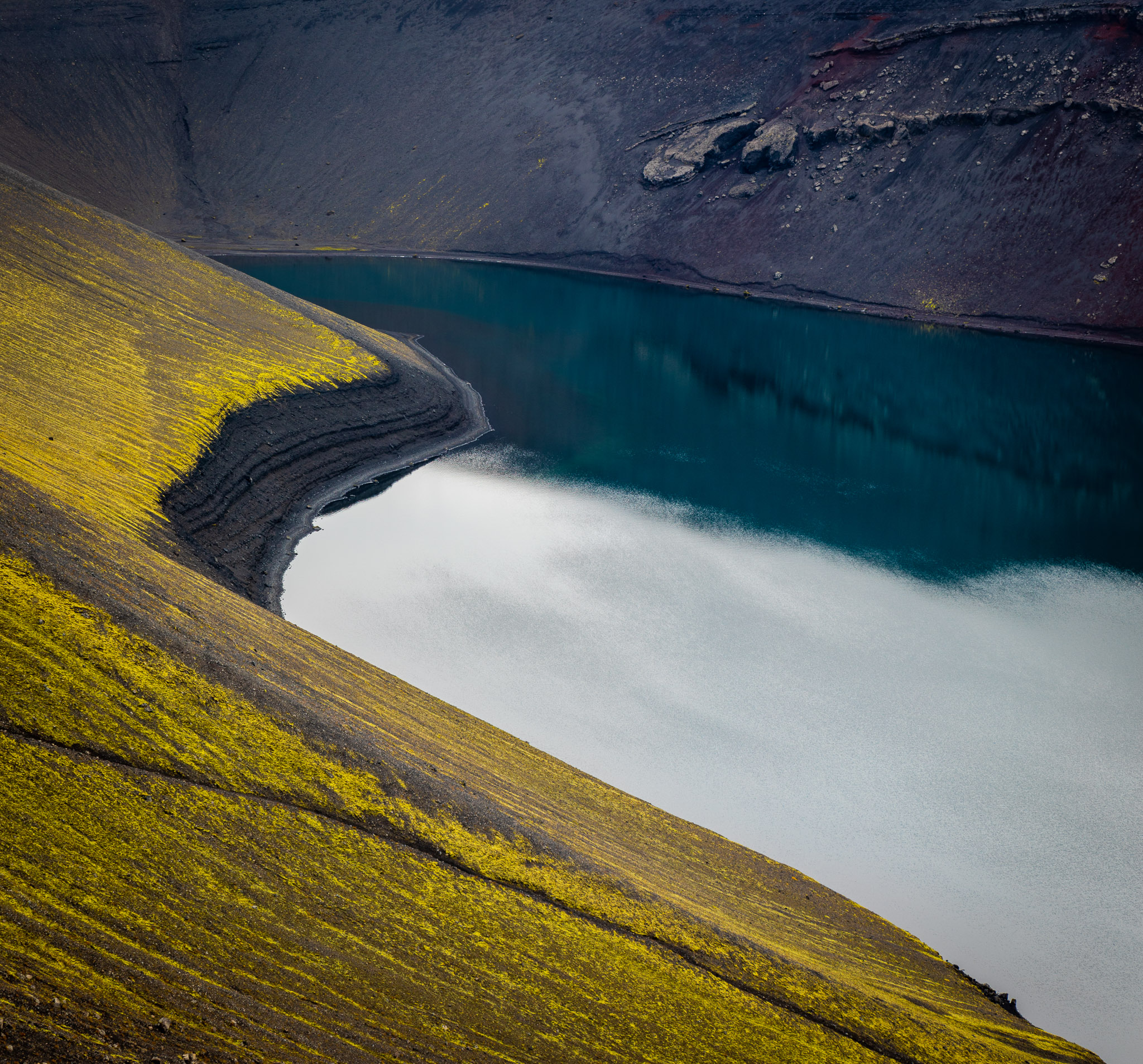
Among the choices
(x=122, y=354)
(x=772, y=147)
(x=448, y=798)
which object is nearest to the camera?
(x=448, y=798)

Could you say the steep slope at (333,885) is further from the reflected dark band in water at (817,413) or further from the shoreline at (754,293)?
the shoreline at (754,293)

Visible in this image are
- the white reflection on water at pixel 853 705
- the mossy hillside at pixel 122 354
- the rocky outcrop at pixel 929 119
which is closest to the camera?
the white reflection on water at pixel 853 705

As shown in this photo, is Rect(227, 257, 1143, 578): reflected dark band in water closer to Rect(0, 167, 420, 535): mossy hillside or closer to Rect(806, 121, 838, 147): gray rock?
Rect(0, 167, 420, 535): mossy hillside

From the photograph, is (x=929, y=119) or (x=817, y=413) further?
(x=929, y=119)

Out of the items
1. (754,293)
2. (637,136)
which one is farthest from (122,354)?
(637,136)

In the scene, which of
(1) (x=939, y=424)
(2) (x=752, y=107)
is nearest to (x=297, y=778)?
(1) (x=939, y=424)

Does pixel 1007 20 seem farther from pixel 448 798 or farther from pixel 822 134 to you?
pixel 448 798

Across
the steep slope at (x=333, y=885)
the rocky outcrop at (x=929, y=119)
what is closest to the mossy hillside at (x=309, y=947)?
the steep slope at (x=333, y=885)
